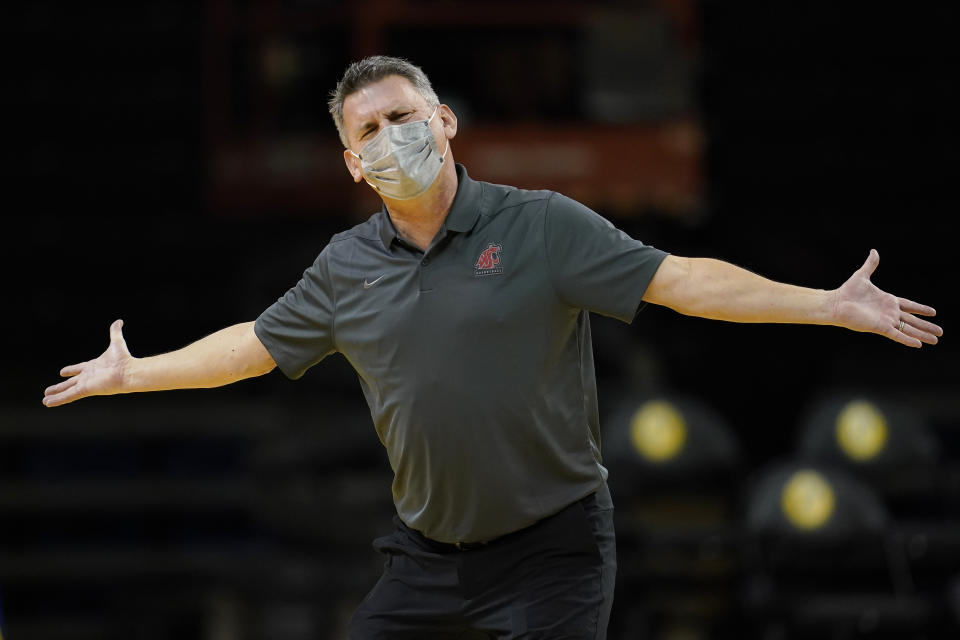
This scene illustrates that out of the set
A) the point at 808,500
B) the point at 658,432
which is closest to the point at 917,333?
the point at 808,500

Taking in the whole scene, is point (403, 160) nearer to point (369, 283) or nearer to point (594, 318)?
point (369, 283)

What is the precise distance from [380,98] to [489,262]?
0.44 meters

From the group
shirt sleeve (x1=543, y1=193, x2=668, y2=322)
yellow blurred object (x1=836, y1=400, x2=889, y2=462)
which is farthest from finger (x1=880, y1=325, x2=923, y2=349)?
yellow blurred object (x1=836, y1=400, x2=889, y2=462)

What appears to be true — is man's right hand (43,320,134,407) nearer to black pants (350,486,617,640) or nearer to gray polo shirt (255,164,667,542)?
gray polo shirt (255,164,667,542)

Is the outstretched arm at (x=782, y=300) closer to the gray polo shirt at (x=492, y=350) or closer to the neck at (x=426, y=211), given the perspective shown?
the gray polo shirt at (x=492, y=350)

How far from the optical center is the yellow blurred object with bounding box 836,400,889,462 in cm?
667

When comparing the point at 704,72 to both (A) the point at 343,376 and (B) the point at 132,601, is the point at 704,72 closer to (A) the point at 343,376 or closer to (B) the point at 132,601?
(A) the point at 343,376

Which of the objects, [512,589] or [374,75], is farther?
[374,75]

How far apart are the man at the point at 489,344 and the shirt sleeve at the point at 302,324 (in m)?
0.03

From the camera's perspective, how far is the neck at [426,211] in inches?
123

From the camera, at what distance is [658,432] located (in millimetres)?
6594

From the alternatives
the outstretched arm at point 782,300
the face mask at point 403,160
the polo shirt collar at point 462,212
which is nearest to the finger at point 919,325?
the outstretched arm at point 782,300

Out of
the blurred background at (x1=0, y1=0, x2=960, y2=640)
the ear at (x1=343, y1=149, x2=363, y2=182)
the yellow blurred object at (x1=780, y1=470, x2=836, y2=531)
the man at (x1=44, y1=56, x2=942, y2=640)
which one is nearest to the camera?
the man at (x1=44, y1=56, x2=942, y2=640)

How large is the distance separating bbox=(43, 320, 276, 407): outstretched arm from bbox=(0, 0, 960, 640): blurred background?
354cm
